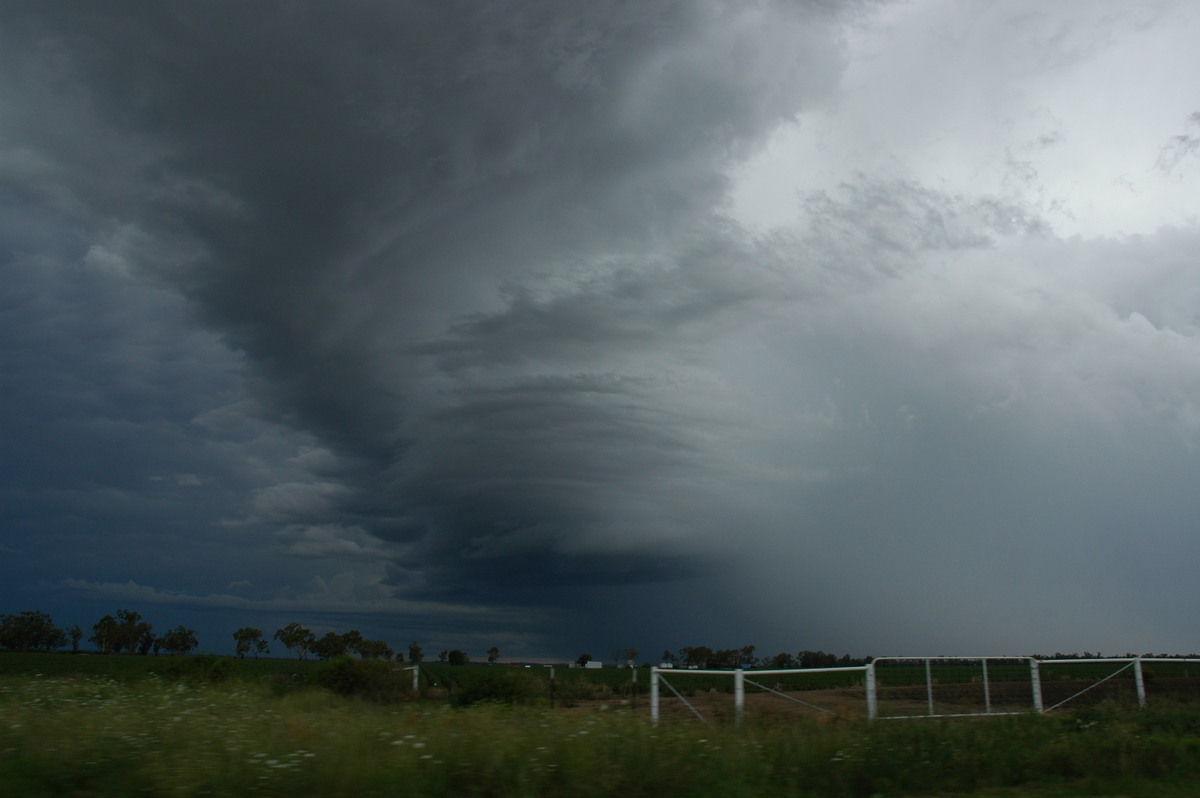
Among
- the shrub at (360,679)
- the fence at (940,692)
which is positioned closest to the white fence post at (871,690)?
the fence at (940,692)

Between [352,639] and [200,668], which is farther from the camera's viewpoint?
[352,639]

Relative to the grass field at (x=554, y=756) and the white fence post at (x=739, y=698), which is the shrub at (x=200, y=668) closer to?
the grass field at (x=554, y=756)

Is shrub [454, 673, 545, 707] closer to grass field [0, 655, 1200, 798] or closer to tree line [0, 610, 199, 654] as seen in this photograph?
grass field [0, 655, 1200, 798]

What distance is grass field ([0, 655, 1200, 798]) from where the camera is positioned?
9000 millimetres

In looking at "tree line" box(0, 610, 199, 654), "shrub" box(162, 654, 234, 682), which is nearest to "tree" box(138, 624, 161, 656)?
"tree line" box(0, 610, 199, 654)

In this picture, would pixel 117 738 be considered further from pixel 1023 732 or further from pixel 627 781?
pixel 1023 732

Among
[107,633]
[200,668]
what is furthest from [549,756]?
[107,633]

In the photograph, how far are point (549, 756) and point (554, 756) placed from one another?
66 mm

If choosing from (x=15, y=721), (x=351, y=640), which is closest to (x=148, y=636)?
(x=351, y=640)

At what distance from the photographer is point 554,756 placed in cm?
1034

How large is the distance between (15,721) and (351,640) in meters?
89.6

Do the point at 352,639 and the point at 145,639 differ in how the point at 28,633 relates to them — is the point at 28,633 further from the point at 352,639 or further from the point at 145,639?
the point at 352,639

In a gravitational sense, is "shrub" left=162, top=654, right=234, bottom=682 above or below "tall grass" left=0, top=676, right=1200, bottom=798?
below

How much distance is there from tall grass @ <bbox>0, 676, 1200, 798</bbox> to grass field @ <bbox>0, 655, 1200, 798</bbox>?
25mm
